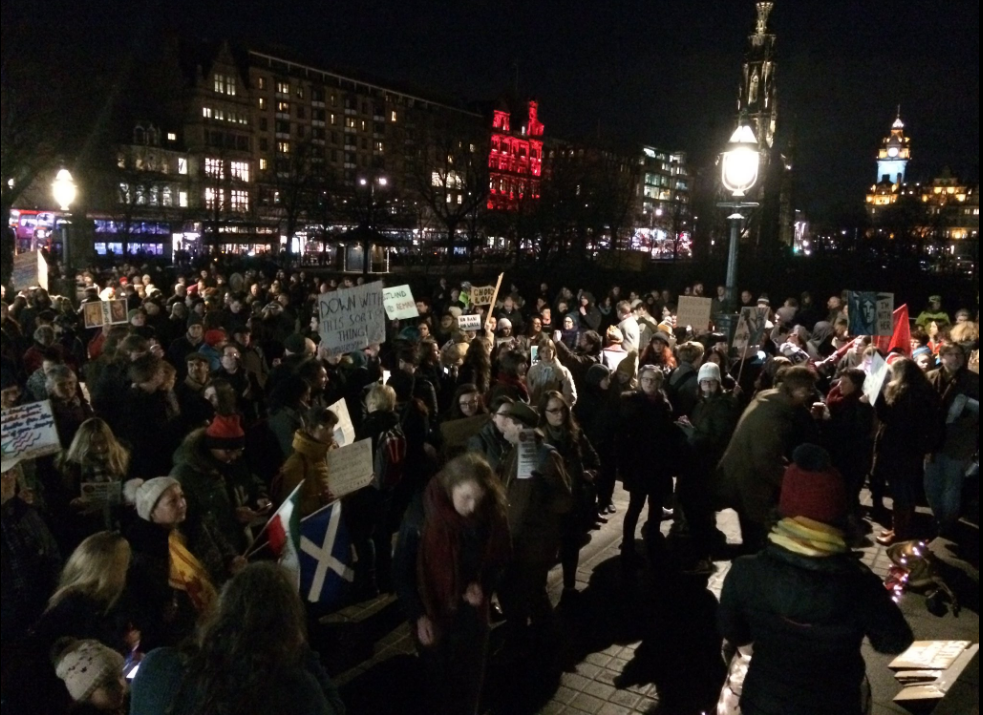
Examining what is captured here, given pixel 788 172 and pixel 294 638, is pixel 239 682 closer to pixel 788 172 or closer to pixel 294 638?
pixel 294 638

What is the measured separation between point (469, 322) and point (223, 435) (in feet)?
21.7

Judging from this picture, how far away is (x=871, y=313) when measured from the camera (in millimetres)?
10461

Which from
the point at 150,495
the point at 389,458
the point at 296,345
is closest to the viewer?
the point at 150,495

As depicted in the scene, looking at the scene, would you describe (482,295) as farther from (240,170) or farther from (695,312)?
(240,170)

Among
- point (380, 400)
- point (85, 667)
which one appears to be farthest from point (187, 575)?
point (380, 400)

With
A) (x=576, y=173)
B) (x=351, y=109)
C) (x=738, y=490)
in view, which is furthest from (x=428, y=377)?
(x=351, y=109)

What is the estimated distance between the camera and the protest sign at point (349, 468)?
18.0ft

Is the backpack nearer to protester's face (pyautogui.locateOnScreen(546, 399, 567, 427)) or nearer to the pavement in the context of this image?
the pavement

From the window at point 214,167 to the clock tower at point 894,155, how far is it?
431 ft

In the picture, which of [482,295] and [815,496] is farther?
[482,295]

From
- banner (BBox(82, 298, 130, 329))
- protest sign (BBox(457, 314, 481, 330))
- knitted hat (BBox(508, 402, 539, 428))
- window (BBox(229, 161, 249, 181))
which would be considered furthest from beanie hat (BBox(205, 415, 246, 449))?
window (BBox(229, 161, 249, 181))

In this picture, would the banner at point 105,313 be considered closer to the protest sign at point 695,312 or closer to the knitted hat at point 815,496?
the protest sign at point 695,312

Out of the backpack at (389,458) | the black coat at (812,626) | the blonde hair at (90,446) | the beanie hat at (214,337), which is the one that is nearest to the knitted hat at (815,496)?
the black coat at (812,626)

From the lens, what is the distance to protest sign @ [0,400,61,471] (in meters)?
4.92
